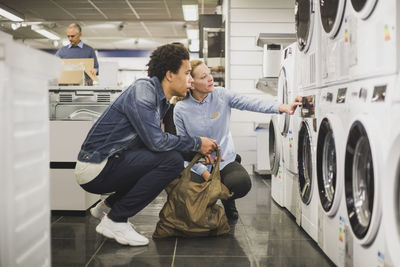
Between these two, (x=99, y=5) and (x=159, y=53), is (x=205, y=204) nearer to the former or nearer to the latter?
(x=159, y=53)

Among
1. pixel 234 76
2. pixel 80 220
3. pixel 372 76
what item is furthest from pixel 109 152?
pixel 234 76

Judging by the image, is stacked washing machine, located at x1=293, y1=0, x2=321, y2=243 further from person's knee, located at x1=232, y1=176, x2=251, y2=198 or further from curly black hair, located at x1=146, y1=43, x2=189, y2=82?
curly black hair, located at x1=146, y1=43, x2=189, y2=82

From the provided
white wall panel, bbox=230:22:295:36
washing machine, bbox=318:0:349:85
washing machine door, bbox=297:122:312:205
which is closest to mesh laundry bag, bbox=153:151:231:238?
washing machine door, bbox=297:122:312:205

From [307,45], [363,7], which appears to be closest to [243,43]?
[307,45]

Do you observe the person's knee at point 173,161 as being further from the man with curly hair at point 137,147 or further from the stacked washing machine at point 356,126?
the stacked washing machine at point 356,126

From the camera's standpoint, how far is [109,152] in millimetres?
2373

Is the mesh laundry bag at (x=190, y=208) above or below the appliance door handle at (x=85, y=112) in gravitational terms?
below

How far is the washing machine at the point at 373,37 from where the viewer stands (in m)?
1.44

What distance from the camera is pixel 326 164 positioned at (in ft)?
7.24

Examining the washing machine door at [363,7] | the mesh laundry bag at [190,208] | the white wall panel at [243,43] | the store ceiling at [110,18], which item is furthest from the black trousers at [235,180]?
the store ceiling at [110,18]

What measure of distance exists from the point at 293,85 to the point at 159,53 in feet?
3.23

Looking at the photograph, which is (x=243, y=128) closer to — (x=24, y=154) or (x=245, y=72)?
(x=245, y=72)

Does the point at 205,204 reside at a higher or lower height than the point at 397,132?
lower

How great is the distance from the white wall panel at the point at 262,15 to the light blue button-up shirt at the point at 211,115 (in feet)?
10.2
